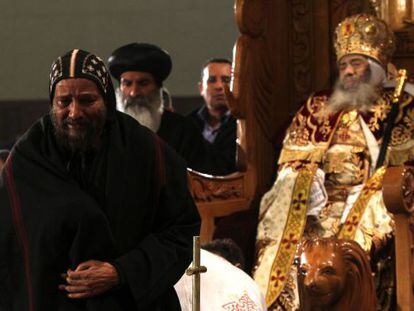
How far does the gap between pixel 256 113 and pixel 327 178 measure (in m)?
0.68

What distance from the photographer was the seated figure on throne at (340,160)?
721 cm

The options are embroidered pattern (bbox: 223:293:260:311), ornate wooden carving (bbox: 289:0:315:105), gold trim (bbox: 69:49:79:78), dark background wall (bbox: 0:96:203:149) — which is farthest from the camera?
dark background wall (bbox: 0:96:203:149)

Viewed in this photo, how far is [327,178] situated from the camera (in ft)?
24.6

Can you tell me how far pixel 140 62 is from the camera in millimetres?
7906

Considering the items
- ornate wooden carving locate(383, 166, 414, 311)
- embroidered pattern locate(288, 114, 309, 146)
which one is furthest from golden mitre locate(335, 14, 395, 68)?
ornate wooden carving locate(383, 166, 414, 311)

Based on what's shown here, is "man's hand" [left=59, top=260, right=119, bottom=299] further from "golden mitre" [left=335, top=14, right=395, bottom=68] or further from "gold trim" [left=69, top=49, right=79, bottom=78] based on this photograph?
A: "golden mitre" [left=335, top=14, right=395, bottom=68]

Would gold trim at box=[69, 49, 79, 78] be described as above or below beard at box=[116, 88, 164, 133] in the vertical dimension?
above

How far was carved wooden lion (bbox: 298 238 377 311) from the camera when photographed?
5.67 metres

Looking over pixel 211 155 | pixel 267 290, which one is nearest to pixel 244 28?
pixel 211 155

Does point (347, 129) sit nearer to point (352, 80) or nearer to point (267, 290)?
point (352, 80)

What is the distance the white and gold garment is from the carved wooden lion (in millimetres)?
1293

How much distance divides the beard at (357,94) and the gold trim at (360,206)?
47 cm

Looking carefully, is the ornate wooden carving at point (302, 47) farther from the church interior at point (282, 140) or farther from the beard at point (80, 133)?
the beard at point (80, 133)

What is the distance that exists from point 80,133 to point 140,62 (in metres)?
4.30
